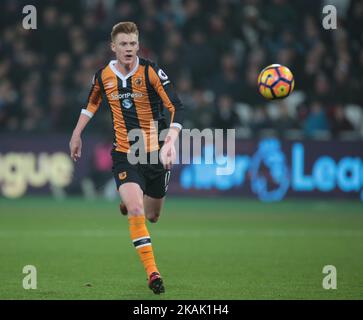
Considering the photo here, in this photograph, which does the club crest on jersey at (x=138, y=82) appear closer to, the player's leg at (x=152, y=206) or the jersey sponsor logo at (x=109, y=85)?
the jersey sponsor logo at (x=109, y=85)

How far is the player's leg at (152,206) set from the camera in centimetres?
841

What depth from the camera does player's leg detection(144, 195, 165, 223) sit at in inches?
331

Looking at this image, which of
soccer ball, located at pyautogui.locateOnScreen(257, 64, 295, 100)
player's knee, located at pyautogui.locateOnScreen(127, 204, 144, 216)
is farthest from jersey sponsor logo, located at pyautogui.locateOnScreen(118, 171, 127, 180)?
soccer ball, located at pyautogui.locateOnScreen(257, 64, 295, 100)

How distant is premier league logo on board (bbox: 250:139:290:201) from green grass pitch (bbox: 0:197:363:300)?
329mm

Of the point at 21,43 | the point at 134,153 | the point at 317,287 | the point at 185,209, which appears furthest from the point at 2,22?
the point at 317,287

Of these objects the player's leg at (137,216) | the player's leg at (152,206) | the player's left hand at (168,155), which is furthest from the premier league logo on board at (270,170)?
the player's left hand at (168,155)

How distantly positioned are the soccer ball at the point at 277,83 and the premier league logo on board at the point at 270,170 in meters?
Result: 6.98

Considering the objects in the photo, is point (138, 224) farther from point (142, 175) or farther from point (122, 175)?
point (142, 175)

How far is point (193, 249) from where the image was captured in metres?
10.3

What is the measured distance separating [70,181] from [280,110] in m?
4.18

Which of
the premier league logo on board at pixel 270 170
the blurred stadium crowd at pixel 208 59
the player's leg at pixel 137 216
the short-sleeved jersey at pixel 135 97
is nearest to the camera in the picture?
the player's leg at pixel 137 216

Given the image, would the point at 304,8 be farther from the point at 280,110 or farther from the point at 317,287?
the point at 317,287

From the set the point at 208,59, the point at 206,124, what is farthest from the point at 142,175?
the point at 208,59

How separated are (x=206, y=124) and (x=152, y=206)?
8111 millimetres
